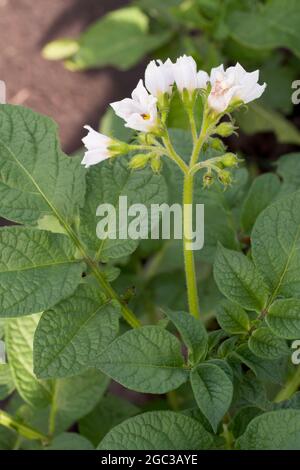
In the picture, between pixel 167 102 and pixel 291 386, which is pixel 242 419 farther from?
pixel 167 102

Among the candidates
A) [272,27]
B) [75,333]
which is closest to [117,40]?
[272,27]

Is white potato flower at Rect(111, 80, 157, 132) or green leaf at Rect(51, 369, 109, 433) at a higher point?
white potato flower at Rect(111, 80, 157, 132)

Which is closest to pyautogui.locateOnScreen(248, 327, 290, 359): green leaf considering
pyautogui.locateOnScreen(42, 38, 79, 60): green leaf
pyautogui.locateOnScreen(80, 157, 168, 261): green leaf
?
pyautogui.locateOnScreen(80, 157, 168, 261): green leaf

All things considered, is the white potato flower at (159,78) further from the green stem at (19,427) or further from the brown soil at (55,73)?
the brown soil at (55,73)

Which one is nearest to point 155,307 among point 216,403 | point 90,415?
point 90,415

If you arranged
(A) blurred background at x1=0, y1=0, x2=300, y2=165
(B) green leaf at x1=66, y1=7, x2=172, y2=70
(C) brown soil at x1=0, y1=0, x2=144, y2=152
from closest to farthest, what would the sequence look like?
(A) blurred background at x1=0, y1=0, x2=300, y2=165 → (B) green leaf at x1=66, y1=7, x2=172, y2=70 → (C) brown soil at x1=0, y1=0, x2=144, y2=152

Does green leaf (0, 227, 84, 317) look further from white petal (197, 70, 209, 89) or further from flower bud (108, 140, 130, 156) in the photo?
white petal (197, 70, 209, 89)
